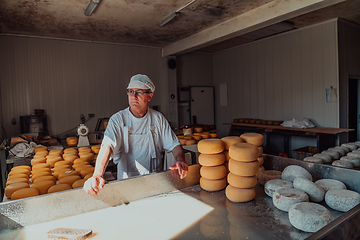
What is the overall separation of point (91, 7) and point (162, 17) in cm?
132

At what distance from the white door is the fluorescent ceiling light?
432 centimetres

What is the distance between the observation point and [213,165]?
1436 millimetres

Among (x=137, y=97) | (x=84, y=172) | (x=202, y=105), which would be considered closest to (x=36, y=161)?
(x=84, y=172)

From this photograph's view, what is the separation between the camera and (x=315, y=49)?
5.49 meters

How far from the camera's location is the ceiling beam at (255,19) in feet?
11.4

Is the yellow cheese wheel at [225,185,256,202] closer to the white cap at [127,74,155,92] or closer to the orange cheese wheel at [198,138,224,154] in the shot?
the orange cheese wheel at [198,138,224,154]

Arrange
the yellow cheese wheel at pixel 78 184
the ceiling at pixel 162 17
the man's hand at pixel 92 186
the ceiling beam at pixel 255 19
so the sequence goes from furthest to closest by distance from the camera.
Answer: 1. the ceiling at pixel 162 17
2. the ceiling beam at pixel 255 19
3. the yellow cheese wheel at pixel 78 184
4. the man's hand at pixel 92 186

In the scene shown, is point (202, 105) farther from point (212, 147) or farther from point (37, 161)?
point (212, 147)

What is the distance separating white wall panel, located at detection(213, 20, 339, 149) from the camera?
17.4 feet

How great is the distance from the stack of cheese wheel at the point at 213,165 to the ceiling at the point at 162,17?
3025 millimetres

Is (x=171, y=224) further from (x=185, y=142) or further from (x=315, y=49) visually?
(x=315, y=49)

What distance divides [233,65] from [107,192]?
7.15m

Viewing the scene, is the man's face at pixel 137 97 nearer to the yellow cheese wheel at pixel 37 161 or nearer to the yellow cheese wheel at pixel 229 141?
the yellow cheese wheel at pixel 229 141

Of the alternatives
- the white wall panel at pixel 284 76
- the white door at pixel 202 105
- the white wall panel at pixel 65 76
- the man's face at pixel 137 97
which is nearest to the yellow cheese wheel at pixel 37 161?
the man's face at pixel 137 97
